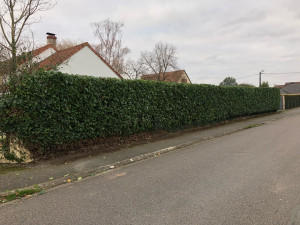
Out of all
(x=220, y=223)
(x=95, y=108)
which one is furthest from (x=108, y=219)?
(x=95, y=108)

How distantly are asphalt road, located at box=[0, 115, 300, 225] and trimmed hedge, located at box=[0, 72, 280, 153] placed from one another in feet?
7.29

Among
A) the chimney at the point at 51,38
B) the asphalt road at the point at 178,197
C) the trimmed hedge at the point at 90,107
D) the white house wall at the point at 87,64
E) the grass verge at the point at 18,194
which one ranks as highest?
the chimney at the point at 51,38

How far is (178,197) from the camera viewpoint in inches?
145

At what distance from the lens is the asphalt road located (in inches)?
120

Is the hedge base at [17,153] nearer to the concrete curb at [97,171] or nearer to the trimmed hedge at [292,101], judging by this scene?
the concrete curb at [97,171]

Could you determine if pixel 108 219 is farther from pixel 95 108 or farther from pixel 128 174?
pixel 95 108

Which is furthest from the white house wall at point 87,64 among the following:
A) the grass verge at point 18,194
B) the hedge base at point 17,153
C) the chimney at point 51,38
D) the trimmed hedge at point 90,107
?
the grass verge at point 18,194

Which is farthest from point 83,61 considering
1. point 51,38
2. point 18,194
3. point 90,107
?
point 18,194

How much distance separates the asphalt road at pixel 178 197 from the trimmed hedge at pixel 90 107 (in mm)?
2222

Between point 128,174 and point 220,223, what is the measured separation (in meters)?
2.67

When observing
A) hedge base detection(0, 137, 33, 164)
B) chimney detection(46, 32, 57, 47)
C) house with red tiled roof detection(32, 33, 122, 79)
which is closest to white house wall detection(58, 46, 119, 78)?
house with red tiled roof detection(32, 33, 122, 79)

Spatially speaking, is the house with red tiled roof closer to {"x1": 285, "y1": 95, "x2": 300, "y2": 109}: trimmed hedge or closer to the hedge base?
the hedge base

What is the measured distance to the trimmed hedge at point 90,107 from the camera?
5.64 m

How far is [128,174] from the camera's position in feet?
16.6
